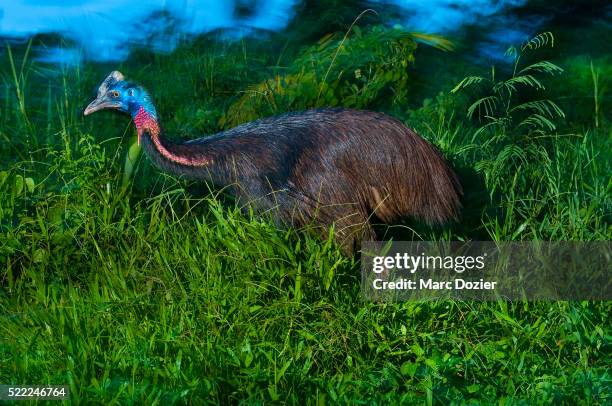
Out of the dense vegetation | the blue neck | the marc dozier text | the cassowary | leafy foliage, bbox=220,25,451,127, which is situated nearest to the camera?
the dense vegetation

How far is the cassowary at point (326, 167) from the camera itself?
4941mm

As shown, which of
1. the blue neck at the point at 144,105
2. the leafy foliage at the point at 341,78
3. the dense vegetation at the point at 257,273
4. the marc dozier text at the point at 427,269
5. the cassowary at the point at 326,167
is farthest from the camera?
the leafy foliage at the point at 341,78

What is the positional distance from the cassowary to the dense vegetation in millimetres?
156

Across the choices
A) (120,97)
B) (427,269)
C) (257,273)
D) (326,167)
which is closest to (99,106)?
(120,97)

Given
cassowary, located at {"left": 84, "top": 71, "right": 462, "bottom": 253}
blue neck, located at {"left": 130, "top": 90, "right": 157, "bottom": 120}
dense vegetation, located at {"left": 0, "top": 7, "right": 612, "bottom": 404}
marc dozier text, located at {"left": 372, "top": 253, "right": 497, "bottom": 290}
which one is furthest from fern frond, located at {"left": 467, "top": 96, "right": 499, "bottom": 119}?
blue neck, located at {"left": 130, "top": 90, "right": 157, "bottom": 120}

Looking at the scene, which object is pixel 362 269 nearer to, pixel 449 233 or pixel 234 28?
pixel 449 233

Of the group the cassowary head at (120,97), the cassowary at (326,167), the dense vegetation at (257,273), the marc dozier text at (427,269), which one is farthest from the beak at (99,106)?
the marc dozier text at (427,269)

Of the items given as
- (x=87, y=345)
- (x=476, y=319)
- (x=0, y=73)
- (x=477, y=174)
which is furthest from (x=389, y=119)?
(x=0, y=73)

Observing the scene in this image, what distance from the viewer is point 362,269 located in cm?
461

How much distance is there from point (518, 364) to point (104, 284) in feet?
5.67

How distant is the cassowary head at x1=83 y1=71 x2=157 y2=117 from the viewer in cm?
517

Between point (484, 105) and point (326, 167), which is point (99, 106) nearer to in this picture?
point (326, 167)

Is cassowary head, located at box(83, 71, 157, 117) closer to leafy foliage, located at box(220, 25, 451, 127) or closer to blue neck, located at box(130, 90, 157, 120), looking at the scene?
blue neck, located at box(130, 90, 157, 120)

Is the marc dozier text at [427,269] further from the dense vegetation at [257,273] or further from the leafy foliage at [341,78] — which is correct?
the leafy foliage at [341,78]
